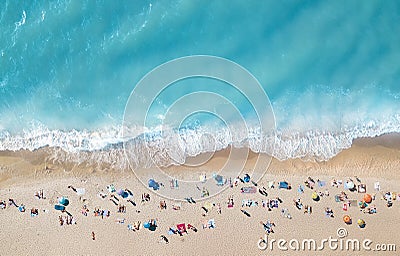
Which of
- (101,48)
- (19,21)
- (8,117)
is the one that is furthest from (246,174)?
(19,21)

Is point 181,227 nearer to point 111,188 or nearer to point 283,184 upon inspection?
point 111,188

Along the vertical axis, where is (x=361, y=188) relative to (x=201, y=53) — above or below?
below

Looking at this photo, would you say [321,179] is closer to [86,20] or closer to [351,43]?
[351,43]

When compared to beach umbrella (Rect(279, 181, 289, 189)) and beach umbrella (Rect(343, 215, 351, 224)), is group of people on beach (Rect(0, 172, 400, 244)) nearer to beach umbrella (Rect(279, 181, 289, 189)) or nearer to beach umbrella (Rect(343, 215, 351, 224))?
beach umbrella (Rect(279, 181, 289, 189))

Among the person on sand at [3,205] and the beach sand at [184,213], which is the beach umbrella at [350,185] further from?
the person on sand at [3,205]

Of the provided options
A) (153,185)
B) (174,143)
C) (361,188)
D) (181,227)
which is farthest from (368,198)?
(153,185)

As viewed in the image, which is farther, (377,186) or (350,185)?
(377,186)
